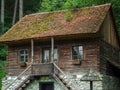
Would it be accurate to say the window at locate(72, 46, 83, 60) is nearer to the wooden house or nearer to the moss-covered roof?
the wooden house

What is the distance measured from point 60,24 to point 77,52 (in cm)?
312

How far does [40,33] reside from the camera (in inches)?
1177

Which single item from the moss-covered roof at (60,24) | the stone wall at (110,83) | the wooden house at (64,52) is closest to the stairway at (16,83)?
the wooden house at (64,52)

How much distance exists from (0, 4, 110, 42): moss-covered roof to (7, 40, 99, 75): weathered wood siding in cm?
106

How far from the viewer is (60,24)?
30734 mm

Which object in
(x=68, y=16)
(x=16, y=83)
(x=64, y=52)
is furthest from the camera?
(x=68, y=16)

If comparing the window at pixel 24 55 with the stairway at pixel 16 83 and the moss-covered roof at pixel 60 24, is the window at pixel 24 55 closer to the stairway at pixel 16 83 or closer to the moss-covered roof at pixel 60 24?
the moss-covered roof at pixel 60 24

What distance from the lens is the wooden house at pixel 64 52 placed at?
92.3 ft

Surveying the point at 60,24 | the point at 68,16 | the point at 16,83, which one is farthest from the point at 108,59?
the point at 16,83

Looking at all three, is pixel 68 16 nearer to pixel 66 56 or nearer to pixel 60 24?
pixel 60 24

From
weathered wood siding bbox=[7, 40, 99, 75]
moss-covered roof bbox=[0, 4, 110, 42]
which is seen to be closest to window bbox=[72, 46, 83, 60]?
weathered wood siding bbox=[7, 40, 99, 75]

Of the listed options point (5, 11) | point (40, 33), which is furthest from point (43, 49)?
point (5, 11)

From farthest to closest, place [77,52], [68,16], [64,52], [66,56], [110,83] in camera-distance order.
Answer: [68,16]
[110,83]
[64,52]
[66,56]
[77,52]

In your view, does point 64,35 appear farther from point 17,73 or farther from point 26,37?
point 17,73
